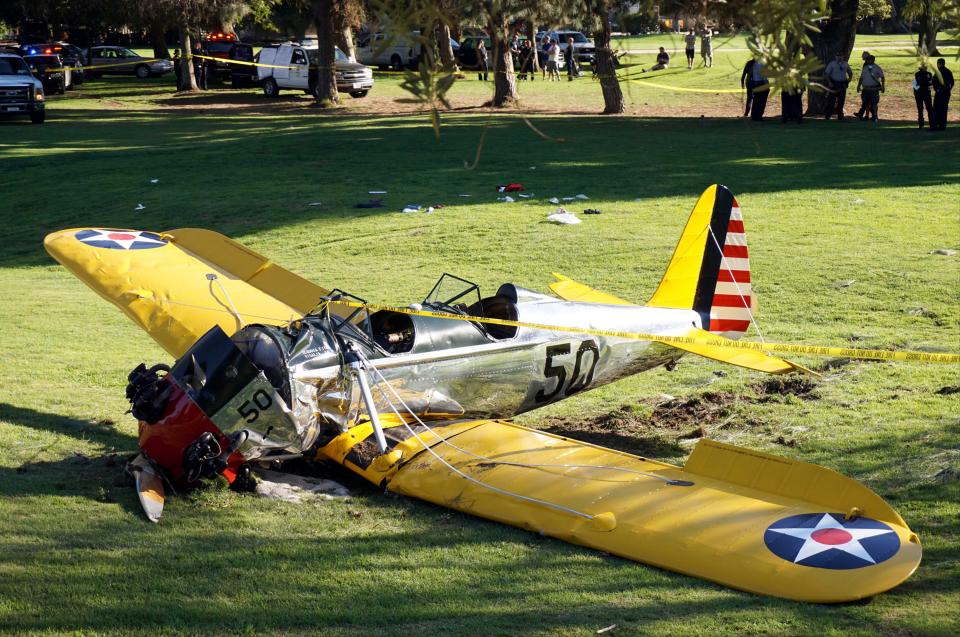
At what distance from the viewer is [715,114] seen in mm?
36094

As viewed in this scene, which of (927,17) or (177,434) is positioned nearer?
(927,17)

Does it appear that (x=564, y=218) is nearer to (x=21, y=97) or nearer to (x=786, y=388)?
(x=786, y=388)

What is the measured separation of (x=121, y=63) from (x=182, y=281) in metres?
54.5

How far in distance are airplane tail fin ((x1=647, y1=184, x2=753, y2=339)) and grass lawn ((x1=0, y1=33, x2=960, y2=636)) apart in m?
0.78

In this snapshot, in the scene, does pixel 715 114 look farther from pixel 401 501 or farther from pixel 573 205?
pixel 401 501

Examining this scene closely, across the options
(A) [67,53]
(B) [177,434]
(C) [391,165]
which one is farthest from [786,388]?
(A) [67,53]

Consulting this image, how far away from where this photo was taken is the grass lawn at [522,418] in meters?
6.23

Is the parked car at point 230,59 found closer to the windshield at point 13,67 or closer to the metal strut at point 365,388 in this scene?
the windshield at point 13,67

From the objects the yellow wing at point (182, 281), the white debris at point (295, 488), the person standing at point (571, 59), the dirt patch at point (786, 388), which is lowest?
the dirt patch at point (786, 388)

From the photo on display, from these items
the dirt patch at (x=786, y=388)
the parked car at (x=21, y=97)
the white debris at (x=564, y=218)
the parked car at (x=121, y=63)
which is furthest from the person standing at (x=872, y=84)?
the parked car at (x=121, y=63)

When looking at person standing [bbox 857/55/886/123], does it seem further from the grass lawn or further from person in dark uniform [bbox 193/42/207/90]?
person in dark uniform [bbox 193/42/207/90]

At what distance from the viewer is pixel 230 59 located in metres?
59.0

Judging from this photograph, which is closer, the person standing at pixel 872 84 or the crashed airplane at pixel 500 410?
the crashed airplane at pixel 500 410

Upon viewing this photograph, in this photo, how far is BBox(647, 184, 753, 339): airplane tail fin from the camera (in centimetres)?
1117
